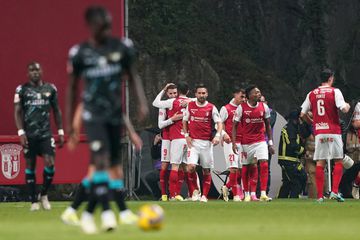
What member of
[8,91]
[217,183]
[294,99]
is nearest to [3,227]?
[8,91]

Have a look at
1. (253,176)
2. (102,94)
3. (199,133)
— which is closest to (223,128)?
(199,133)

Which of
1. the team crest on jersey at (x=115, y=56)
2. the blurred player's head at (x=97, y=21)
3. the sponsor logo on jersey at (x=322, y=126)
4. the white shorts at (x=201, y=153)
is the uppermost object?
the blurred player's head at (x=97, y=21)

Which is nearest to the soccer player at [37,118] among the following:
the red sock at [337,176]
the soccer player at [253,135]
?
the soccer player at [253,135]

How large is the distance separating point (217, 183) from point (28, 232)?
16.4 m

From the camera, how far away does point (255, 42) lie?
4184 cm

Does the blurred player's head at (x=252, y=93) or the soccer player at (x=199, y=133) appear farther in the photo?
the soccer player at (x=199, y=133)

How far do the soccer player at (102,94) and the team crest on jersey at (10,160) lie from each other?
563 inches

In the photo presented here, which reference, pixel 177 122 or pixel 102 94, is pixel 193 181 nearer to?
pixel 177 122

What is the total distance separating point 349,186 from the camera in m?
31.6

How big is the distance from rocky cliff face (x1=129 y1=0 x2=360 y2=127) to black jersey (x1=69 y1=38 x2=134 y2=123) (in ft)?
76.9

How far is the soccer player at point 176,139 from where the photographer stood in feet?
91.9

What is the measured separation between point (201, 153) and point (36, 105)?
20.8 feet

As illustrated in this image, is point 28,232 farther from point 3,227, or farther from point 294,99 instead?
point 294,99

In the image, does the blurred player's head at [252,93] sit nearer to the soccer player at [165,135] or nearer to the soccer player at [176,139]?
the soccer player at [176,139]
